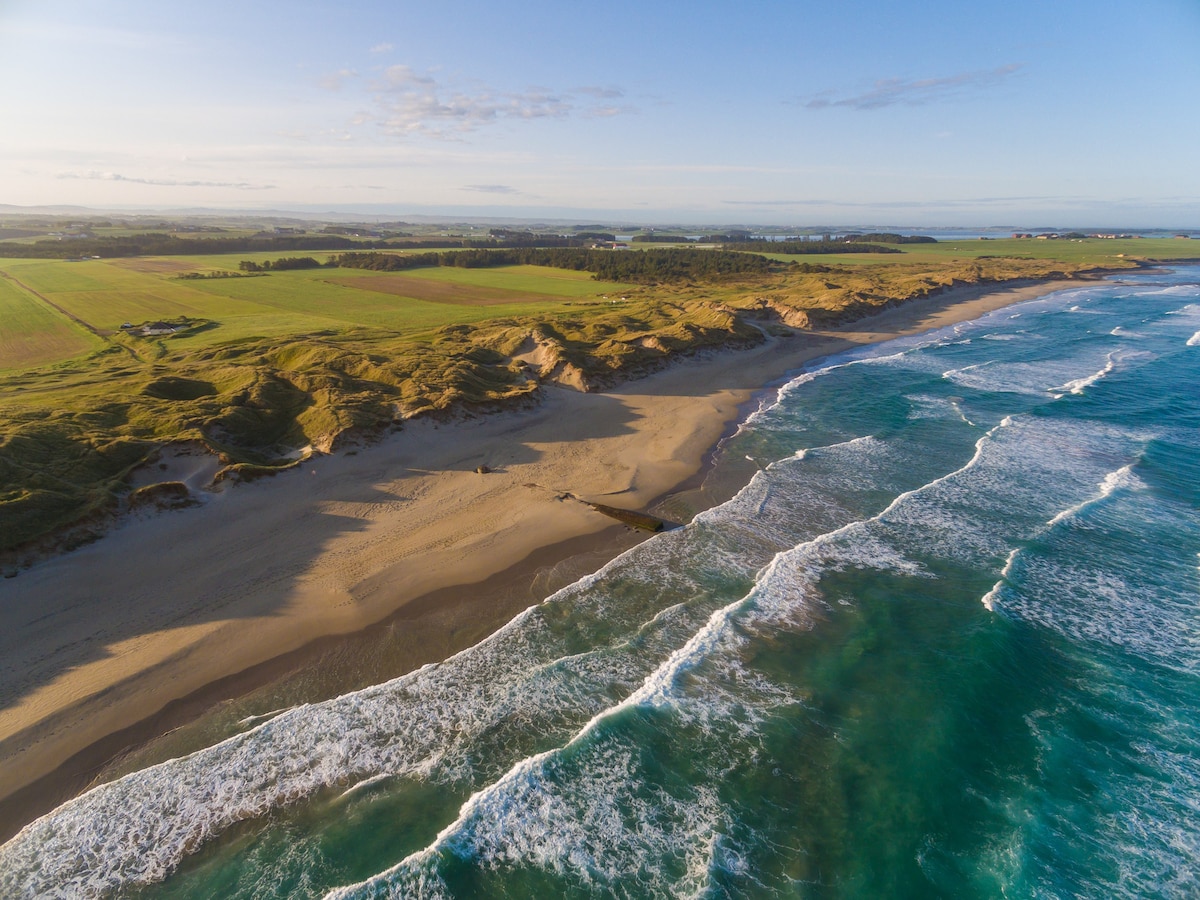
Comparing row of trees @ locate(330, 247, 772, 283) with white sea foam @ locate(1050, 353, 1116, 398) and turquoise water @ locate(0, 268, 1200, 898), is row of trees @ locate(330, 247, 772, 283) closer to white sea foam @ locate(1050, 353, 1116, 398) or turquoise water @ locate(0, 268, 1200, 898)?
white sea foam @ locate(1050, 353, 1116, 398)

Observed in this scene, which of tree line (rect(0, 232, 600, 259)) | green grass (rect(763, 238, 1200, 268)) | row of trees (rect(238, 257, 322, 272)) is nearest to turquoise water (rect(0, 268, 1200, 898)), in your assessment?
row of trees (rect(238, 257, 322, 272))

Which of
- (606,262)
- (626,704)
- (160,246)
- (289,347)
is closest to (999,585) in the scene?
(626,704)

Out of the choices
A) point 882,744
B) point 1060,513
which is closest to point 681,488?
point 882,744

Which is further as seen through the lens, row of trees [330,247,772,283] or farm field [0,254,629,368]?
row of trees [330,247,772,283]

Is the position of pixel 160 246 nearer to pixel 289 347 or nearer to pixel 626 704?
pixel 289 347

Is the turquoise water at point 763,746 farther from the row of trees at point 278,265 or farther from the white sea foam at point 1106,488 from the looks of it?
the row of trees at point 278,265
